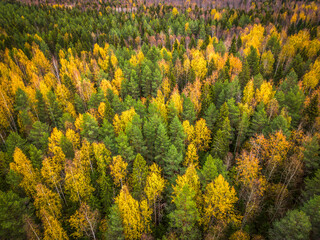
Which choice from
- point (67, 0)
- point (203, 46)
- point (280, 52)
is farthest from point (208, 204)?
point (67, 0)

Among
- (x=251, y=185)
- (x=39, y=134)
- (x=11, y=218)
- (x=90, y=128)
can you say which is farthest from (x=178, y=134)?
(x=39, y=134)

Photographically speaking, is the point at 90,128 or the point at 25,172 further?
the point at 90,128

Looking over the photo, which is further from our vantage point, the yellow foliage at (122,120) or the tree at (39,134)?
the yellow foliage at (122,120)

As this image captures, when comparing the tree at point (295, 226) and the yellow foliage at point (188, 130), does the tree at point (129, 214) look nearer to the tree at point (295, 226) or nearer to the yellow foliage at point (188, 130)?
the tree at point (295, 226)

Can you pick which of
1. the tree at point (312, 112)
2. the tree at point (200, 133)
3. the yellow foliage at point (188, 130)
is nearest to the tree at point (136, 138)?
the yellow foliage at point (188, 130)

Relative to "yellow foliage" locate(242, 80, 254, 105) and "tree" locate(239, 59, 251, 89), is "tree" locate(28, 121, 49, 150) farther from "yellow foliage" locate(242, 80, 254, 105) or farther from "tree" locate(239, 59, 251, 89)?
"tree" locate(239, 59, 251, 89)

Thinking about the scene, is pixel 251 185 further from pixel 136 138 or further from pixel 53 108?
pixel 53 108

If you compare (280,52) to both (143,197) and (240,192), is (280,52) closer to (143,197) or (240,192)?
(240,192)
